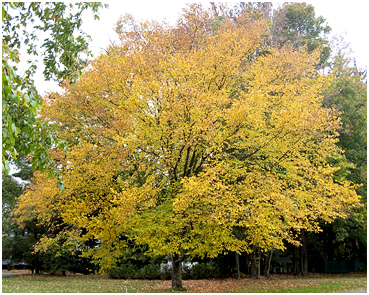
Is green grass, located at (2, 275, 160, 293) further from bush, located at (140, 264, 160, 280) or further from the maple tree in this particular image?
the maple tree

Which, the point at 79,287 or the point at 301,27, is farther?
the point at 301,27

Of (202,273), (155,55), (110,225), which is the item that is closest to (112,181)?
(110,225)

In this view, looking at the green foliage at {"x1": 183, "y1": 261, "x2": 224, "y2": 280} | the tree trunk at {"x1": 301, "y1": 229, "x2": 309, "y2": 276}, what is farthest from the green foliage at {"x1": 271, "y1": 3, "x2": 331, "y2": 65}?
the green foliage at {"x1": 183, "y1": 261, "x2": 224, "y2": 280}

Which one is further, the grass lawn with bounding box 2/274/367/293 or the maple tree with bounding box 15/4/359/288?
the grass lawn with bounding box 2/274/367/293

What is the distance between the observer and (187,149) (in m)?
10.5

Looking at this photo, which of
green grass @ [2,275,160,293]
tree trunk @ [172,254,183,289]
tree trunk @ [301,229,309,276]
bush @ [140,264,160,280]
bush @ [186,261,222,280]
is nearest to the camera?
tree trunk @ [172,254,183,289]

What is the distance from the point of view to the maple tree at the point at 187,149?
8.85 metres

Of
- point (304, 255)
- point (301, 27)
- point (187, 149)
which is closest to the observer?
point (187, 149)

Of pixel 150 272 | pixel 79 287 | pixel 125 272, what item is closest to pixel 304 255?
pixel 150 272

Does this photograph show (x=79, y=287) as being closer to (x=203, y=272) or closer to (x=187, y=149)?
(x=203, y=272)

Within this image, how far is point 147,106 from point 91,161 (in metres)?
2.82

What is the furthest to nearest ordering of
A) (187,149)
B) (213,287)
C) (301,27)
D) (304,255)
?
(304,255) < (301,27) < (213,287) < (187,149)

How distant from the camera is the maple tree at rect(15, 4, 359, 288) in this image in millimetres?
8852

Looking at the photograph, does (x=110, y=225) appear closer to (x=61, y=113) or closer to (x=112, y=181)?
(x=112, y=181)
